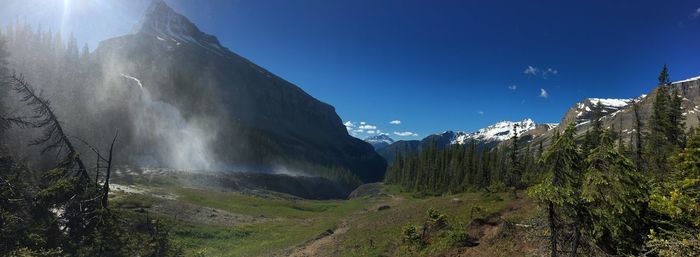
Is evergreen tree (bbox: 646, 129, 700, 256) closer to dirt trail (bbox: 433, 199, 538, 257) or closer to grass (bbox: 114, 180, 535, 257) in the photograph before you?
dirt trail (bbox: 433, 199, 538, 257)

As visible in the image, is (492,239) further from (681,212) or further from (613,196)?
(681,212)

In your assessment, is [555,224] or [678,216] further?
[555,224]

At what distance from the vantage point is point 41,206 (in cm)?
1525

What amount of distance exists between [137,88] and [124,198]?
410ft

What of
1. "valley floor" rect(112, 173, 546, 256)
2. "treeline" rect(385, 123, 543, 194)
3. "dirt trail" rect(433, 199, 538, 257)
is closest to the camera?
"dirt trail" rect(433, 199, 538, 257)

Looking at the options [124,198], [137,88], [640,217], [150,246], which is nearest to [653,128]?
[640,217]

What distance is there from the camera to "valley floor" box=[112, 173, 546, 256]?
26.5 meters

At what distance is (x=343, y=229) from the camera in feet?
181

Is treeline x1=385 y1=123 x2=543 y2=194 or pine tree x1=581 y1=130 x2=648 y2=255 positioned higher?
treeline x1=385 y1=123 x2=543 y2=194

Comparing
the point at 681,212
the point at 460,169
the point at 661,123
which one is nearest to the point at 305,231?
the point at 681,212

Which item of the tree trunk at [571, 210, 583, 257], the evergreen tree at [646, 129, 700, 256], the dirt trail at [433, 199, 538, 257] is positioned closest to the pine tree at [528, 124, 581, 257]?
the tree trunk at [571, 210, 583, 257]

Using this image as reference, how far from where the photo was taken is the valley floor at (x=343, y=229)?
87.0 ft

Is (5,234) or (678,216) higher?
(678,216)

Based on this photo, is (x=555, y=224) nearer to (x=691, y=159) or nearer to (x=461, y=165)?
(x=691, y=159)
